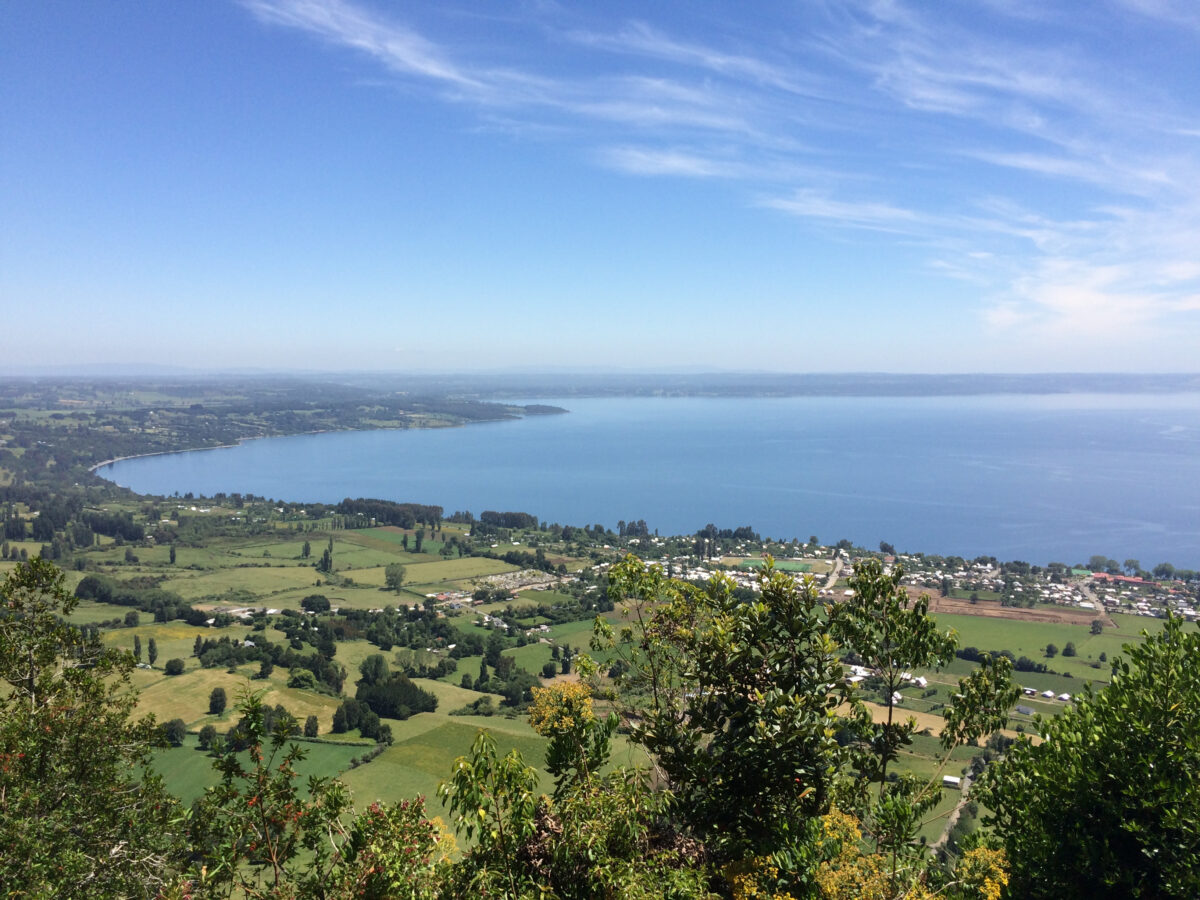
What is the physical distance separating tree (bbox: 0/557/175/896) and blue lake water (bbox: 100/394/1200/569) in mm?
59107

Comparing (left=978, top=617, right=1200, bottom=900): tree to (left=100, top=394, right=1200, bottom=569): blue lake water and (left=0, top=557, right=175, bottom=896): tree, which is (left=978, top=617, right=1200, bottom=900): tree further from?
(left=100, top=394, right=1200, bottom=569): blue lake water

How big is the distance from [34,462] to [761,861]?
110 metres

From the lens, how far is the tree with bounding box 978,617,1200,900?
598cm

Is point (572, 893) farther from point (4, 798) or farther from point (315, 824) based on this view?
point (4, 798)

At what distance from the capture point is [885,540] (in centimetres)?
5991

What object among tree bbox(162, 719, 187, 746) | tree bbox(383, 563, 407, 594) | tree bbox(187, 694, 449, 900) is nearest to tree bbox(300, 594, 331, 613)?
tree bbox(383, 563, 407, 594)

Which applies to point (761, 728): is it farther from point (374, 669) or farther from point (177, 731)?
point (374, 669)

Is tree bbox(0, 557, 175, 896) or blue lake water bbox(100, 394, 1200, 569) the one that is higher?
tree bbox(0, 557, 175, 896)

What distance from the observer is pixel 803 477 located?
91625 millimetres

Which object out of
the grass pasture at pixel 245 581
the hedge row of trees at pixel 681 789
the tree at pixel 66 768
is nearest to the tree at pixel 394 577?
the grass pasture at pixel 245 581

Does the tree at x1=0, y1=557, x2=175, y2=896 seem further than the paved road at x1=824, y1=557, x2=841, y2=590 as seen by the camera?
No

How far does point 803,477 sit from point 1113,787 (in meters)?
87.9

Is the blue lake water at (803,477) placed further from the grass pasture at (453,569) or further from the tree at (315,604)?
the tree at (315,604)

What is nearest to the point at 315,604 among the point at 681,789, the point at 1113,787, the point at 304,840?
the point at 304,840
